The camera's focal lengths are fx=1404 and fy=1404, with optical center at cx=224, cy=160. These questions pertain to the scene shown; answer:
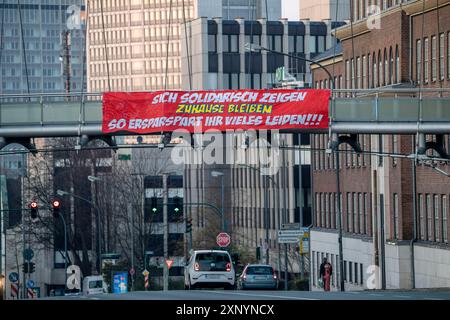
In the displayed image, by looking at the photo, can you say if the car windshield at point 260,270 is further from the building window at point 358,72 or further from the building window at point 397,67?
the building window at point 358,72

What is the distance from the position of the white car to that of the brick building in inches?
350

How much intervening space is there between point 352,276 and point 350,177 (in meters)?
5.98

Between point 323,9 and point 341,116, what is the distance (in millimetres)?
108970

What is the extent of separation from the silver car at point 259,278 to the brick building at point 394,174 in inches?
188

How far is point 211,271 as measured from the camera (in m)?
41.9

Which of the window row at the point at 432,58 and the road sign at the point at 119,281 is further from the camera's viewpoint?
the road sign at the point at 119,281

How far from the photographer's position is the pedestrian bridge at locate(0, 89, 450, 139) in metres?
44.0

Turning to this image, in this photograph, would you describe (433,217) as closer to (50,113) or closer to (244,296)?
(50,113)

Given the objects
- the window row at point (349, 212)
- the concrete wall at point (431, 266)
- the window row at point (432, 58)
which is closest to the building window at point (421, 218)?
the concrete wall at point (431, 266)

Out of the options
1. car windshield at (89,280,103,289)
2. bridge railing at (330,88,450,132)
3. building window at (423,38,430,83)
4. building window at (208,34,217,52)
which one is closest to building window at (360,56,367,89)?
building window at (423,38,430,83)

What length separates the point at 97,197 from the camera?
108062 mm

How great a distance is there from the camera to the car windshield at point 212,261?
1649 inches

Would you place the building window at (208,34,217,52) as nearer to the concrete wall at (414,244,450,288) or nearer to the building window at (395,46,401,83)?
the building window at (395,46,401,83)

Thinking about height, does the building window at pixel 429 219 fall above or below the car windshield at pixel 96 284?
above
